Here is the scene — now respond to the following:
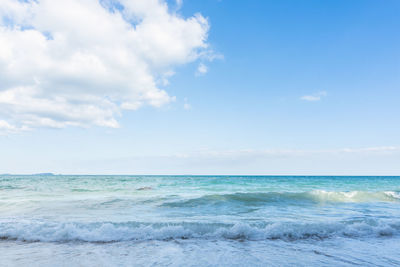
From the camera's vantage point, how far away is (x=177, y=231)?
283 inches

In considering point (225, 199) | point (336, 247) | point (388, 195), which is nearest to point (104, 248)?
point (336, 247)

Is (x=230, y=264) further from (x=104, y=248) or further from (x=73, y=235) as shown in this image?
(x=73, y=235)

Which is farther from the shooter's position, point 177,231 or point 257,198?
point 257,198

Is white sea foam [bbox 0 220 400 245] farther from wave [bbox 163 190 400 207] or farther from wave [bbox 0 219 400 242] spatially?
wave [bbox 163 190 400 207]

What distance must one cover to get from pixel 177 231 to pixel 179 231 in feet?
0.19

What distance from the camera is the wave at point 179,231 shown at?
6.88m

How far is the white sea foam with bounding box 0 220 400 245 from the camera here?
22.6 ft

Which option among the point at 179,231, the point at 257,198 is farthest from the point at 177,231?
the point at 257,198

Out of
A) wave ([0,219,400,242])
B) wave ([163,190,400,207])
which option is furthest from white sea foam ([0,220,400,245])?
wave ([163,190,400,207])

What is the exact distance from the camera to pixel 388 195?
19.8 meters

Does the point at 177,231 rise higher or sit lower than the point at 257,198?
lower

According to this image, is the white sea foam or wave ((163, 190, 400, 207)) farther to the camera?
wave ((163, 190, 400, 207))

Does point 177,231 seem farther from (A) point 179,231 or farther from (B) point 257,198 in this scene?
(B) point 257,198

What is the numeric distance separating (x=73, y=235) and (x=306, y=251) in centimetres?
597
